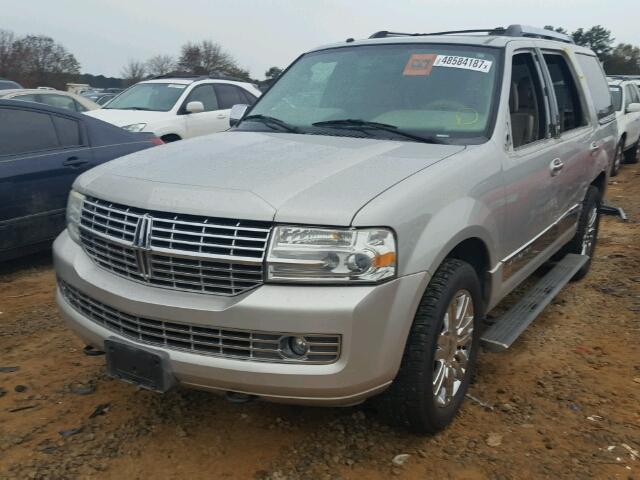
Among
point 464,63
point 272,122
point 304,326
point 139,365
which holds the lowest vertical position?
point 139,365

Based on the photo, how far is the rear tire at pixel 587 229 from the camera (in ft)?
16.9

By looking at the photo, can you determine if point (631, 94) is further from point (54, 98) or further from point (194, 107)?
point (54, 98)

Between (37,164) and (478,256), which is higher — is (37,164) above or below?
above

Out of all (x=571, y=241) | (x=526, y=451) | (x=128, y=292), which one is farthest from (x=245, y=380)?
(x=571, y=241)

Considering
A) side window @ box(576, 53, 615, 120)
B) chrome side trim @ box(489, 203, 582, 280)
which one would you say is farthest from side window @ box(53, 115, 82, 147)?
side window @ box(576, 53, 615, 120)

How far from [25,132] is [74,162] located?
45 centimetres

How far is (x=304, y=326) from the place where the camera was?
234 centimetres

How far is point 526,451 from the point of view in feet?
9.41

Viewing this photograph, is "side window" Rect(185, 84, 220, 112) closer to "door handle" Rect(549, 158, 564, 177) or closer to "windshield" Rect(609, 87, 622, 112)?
"door handle" Rect(549, 158, 564, 177)

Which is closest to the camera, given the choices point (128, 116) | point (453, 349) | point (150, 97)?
point (453, 349)

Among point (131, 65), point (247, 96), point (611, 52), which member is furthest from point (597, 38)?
point (247, 96)

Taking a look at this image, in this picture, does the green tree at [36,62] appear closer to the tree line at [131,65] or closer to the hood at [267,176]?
the tree line at [131,65]

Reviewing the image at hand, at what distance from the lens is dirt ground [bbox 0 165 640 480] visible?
2732 mm

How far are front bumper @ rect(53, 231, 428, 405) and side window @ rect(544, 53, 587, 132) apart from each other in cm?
248
